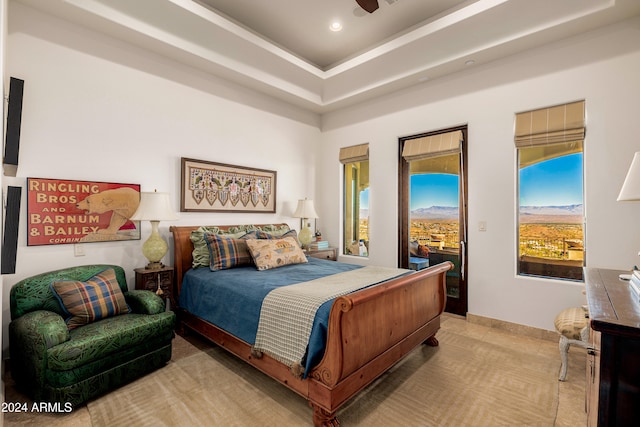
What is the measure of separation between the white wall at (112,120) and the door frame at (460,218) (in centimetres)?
212

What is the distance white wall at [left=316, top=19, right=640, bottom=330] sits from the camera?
281cm

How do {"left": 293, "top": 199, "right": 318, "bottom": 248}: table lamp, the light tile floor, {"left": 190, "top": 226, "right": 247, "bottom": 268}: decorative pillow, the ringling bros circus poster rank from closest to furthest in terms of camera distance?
the light tile floor < the ringling bros circus poster < {"left": 190, "top": 226, "right": 247, "bottom": 268}: decorative pillow < {"left": 293, "top": 199, "right": 318, "bottom": 248}: table lamp

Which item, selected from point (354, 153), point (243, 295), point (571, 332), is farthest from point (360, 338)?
point (354, 153)

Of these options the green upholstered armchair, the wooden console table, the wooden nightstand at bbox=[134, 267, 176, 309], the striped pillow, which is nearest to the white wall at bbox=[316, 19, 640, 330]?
the striped pillow

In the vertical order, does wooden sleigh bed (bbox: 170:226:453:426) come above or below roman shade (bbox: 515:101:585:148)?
below

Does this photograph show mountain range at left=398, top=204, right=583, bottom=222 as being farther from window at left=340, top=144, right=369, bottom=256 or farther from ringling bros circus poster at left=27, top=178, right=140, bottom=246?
ringling bros circus poster at left=27, top=178, right=140, bottom=246

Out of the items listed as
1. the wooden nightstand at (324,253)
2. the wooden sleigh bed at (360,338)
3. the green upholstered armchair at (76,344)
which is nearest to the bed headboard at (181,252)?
the wooden sleigh bed at (360,338)

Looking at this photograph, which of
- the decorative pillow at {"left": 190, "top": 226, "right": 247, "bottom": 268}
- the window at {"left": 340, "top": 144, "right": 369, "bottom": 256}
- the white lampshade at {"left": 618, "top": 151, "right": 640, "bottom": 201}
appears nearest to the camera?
the white lampshade at {"left": 618, "top": 151, "right": 640, "bottom": 201}

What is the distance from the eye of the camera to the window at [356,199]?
4.86 meters

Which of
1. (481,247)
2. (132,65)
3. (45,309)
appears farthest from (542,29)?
(45,309)

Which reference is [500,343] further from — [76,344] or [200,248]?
[76,344]

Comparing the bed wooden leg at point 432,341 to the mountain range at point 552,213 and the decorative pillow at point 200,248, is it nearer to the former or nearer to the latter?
the mountain range at point 552,213

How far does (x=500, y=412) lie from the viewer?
1997 mm

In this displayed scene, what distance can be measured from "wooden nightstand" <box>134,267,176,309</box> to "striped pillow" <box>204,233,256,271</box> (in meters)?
0.46
